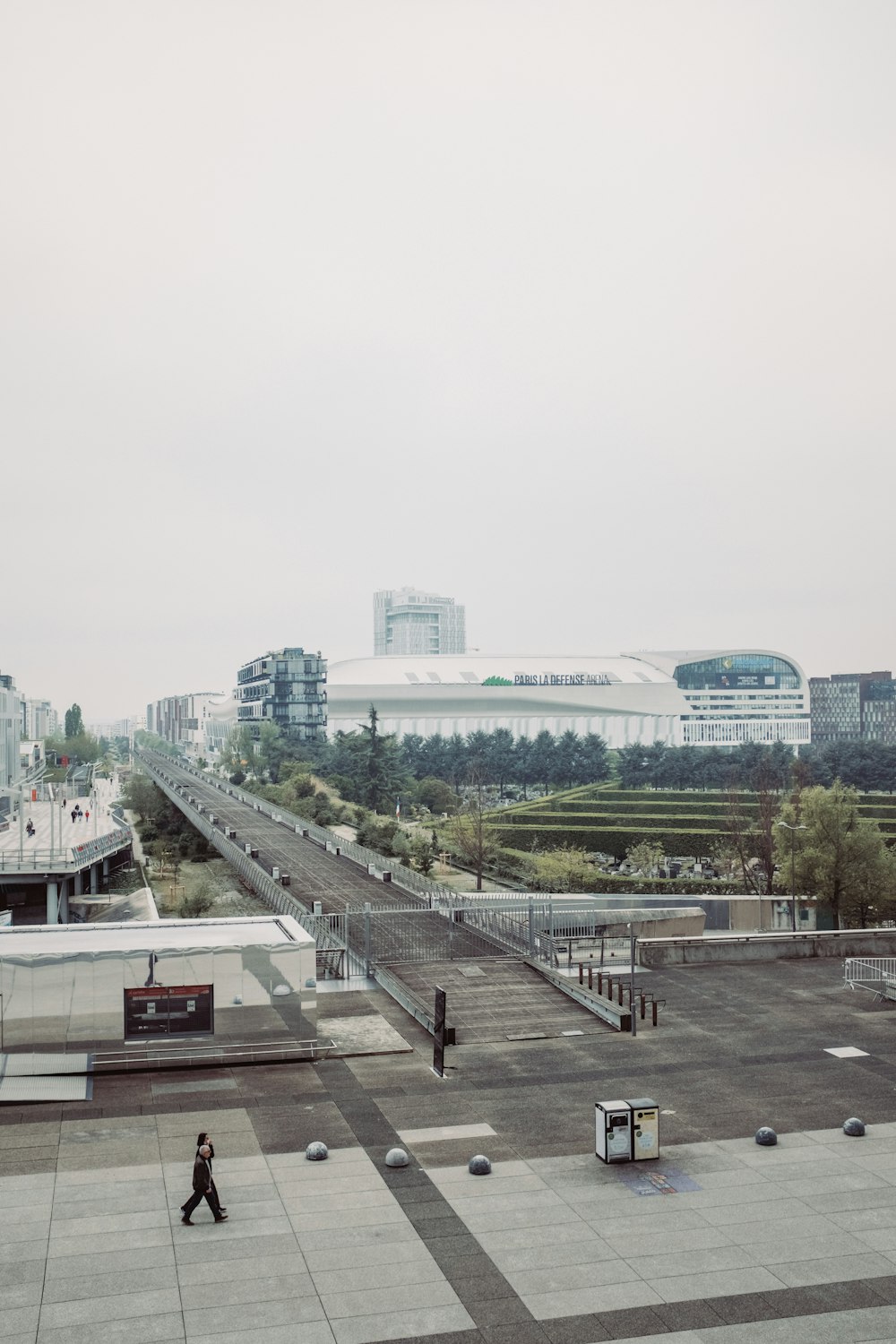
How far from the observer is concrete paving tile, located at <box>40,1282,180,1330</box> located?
1417 centimetres

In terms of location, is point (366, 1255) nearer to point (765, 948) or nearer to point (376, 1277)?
point (376, 1277)

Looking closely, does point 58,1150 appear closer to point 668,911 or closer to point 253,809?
point 668,911

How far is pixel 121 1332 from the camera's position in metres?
13.9

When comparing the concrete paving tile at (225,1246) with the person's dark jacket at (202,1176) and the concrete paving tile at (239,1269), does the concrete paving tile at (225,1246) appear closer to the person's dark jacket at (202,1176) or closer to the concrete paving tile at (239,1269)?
the concrete paving tile at (239,1269)

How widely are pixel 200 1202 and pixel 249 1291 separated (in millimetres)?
2234

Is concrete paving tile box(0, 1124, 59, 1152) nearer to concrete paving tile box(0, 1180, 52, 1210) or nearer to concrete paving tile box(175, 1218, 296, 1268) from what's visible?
concrete paving tile box(0, 1180, 52, 1210)

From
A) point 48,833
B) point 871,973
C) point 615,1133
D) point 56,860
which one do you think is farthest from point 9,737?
point 615,1133

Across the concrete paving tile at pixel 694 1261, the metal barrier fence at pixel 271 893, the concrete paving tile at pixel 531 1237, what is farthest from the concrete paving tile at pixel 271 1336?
the metal barrier fence at pixel 271 893

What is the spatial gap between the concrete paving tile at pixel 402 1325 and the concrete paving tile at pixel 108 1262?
2945 millimetres

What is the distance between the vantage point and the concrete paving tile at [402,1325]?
13922 mm

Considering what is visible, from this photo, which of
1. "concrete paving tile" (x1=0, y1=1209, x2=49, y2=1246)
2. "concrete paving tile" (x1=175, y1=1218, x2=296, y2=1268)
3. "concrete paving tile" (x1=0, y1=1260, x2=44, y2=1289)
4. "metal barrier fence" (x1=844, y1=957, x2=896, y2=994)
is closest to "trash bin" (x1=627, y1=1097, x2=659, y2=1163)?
"concrete paving tile" (x1=175, y1=1218, x2=296, y2=1268)

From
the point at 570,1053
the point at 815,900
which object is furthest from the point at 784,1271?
the point at 815,900

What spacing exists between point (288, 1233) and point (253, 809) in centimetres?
9596

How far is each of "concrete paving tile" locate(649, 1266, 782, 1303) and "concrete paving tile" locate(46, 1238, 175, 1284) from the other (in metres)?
6.45
